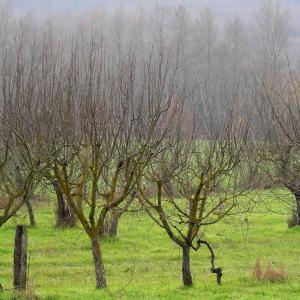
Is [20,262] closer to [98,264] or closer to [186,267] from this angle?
[98,264]

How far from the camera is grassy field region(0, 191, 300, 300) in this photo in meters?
11.5

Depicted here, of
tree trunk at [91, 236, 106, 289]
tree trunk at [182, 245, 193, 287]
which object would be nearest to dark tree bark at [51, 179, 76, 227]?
tree trunk at [182, 245, 193, 287]

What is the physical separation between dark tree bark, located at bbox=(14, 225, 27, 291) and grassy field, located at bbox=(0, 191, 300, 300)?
0.80ft

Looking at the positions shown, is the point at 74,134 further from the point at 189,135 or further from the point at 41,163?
the point at 189,135

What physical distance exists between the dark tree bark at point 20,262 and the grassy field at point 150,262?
0.24 meters

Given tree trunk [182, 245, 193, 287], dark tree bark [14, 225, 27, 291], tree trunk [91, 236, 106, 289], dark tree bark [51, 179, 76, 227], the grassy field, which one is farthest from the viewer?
dark tree bark [51, 179, 76, 227]

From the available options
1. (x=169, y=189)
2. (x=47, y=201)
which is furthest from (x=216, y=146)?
(x=47, y=201)

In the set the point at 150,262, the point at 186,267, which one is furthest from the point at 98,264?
the point at 150,262

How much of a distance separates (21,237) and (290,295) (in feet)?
16.8

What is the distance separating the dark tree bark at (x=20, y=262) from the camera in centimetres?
1027

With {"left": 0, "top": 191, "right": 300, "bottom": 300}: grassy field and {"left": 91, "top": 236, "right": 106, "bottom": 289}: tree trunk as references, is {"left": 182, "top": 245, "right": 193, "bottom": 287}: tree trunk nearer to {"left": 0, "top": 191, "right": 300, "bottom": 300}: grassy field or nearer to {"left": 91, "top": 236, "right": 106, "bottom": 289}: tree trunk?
{"left": 0, "top": 191, "right": 300, "bottom": 300}: grassy field

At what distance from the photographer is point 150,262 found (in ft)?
56.3

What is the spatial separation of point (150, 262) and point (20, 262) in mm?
7291

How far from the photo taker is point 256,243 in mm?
20750
